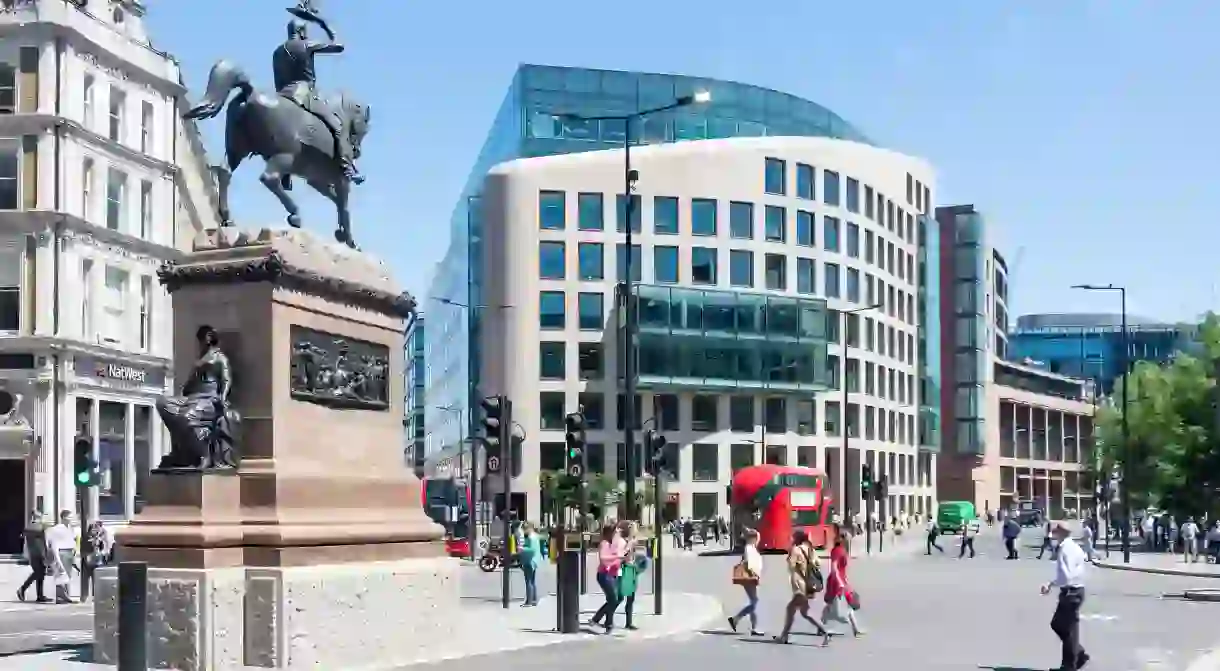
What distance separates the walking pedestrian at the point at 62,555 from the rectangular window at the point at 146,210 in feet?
58.2

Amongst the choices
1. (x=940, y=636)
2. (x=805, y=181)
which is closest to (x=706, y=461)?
(x=805, y=181)

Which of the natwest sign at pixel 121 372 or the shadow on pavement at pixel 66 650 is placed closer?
the shadow on pavement at pixel 66 650

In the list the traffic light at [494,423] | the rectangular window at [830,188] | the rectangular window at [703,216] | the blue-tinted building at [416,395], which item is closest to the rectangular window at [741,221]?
the rectangular window at [703,216]

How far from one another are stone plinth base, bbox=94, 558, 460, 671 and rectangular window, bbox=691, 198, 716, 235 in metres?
→ 72.1

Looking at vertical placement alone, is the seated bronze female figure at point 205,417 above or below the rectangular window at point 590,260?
below

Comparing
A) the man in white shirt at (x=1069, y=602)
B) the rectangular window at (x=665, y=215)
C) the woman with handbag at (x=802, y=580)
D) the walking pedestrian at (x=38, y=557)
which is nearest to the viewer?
the man in white shirt at (x=1069, y=602)

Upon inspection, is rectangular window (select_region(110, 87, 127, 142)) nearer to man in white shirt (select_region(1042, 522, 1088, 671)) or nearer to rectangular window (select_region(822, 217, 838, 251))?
man in white shirt (select_region(1042, 522, 1088, 671))

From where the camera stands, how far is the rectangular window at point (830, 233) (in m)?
92.9

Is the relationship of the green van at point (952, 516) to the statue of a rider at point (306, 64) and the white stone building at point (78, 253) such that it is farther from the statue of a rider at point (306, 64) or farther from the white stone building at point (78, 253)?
the statue of a rider at point (306, 64)

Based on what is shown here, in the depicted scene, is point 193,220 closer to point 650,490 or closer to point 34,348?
point 34,348

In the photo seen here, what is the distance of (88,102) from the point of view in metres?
43.6

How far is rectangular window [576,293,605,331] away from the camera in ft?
280

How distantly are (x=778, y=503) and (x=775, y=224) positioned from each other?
4017 cm

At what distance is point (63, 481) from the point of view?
135 ft
